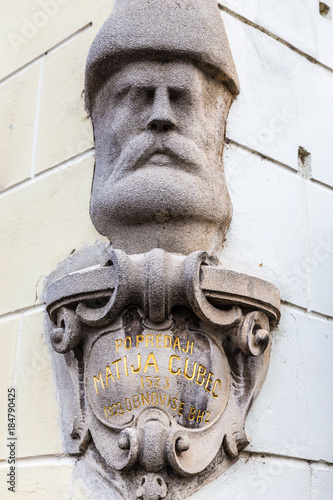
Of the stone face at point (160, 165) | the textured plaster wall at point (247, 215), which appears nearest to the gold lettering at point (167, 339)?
the stone face at point (160, 165)

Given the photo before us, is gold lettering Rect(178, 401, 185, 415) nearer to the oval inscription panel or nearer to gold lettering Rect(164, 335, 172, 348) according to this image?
the oval inscription panel

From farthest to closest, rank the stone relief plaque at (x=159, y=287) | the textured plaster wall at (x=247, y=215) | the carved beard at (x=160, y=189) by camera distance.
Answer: the textured plaster wall at (x=247, y=215) → the carved beard at (x=160, y=189) → the stone relief plaque at (x=159, y=287)

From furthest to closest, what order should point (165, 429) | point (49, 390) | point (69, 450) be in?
1. point (49, 390)
2. point (69, 450)
3. point (165, 429)

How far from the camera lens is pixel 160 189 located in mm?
2207

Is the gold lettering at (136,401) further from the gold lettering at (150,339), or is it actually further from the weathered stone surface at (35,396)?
the weathered stone surface at (35,396)

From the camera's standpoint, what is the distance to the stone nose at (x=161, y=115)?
227 centimetres

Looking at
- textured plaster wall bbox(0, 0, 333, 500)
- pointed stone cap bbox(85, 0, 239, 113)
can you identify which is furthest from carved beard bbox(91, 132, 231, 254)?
pointed stone cap bbox(85, 0, 239, 113)

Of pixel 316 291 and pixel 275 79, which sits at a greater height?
pixel 275 79

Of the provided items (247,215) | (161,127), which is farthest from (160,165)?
→ (247,215)

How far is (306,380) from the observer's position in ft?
8.00

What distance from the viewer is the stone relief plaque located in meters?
2.05

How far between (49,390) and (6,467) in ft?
1.12

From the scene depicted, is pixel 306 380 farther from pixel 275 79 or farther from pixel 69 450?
pixel 275 79

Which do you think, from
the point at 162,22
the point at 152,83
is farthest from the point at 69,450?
the point at 162,22
